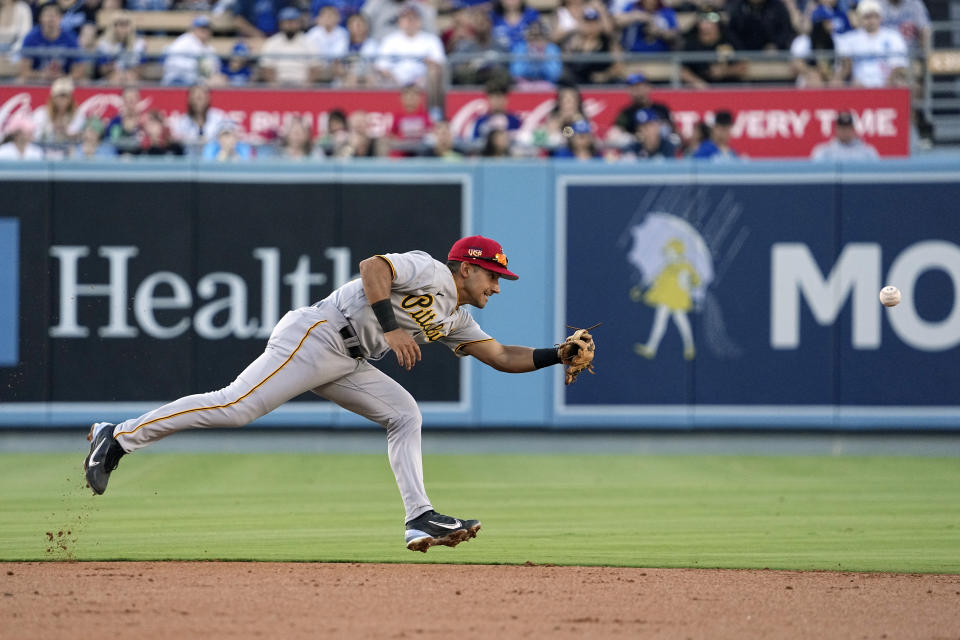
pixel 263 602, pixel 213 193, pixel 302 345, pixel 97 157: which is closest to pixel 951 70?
pixel 213 193

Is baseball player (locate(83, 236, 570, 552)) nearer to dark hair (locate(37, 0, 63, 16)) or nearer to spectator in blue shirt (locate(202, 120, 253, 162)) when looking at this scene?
spectator in blue shirt (locate(202, 120, 253, 162))

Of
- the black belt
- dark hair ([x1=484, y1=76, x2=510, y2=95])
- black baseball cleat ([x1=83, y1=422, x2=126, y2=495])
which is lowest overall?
black baseball cleat ([x1=83, y1=422, x2=126, y2=495])

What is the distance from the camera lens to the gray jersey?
278 inches

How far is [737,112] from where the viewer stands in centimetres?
1552

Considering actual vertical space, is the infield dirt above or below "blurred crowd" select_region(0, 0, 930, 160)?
below

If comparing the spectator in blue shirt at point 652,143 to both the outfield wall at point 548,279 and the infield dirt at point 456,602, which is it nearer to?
the outfield wall at point 548,279

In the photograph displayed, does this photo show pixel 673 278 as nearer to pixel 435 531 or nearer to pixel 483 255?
pixel 483 255

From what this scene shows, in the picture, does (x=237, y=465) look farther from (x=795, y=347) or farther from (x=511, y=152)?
(x=795, y=347)

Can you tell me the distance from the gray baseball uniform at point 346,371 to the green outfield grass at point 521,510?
963 millimetres

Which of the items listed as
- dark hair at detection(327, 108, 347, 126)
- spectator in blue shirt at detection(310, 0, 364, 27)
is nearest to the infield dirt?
dark hair at detection(327, 108, 347, 126)

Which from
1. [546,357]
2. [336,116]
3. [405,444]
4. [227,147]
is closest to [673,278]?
[336,116]

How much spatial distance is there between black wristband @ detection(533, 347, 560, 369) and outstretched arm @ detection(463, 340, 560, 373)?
4 cm

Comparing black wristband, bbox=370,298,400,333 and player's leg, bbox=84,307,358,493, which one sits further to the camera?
player's leg, bbox=84,307,358,493

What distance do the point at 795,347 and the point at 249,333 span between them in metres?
5.61
